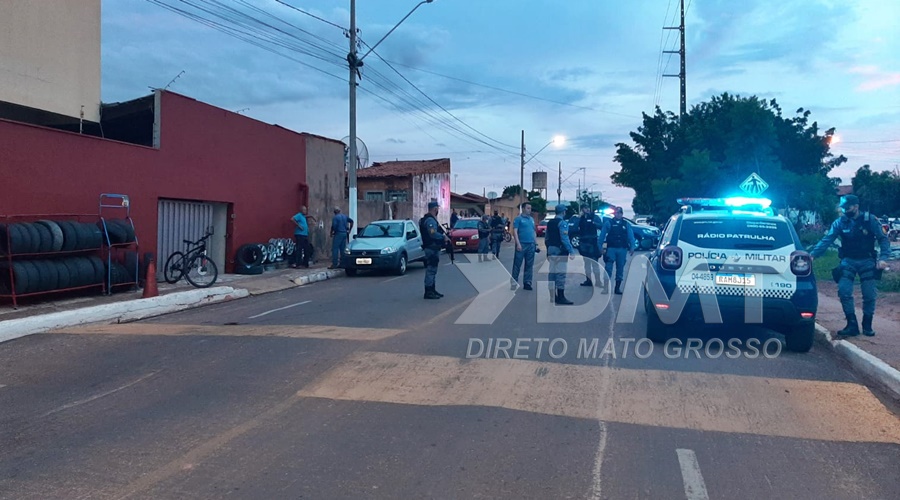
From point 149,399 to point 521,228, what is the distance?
839 cm

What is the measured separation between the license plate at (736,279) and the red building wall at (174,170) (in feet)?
35.3

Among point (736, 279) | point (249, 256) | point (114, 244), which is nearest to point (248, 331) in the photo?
point (114, 244)

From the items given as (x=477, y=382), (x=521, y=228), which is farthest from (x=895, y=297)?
(x=477, y=382)

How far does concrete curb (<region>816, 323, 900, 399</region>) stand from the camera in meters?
6.77

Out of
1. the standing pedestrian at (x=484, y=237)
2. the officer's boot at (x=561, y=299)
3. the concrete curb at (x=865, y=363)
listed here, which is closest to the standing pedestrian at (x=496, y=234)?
the standing pedestrian at (x=484, y=237)

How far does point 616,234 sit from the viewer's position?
13617mm

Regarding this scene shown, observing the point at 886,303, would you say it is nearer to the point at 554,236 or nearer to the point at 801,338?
the point at 801,338

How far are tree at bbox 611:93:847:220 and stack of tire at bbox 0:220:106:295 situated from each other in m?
21.6

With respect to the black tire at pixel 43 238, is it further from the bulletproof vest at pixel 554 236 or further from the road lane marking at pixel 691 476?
the road lane marking at pixel 691 476

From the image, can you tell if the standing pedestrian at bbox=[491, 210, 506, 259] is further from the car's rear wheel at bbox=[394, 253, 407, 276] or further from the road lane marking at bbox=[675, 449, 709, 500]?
the road lane marking at bbox=[675, 449, 709, 500]

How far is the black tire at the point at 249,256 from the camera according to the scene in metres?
18.0

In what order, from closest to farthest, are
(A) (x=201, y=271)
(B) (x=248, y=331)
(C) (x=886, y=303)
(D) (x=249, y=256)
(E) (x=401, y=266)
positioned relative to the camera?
(B) (x=248, y=331) < (C) (x=886, y=303) < (A) (x=201, y=271) < (D) (x=249, y=256) < (E) (x=401, y=266)

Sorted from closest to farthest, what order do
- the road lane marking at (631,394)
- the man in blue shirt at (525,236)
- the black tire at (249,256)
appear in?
the road lane marking at (631,394)
the man in blue shirt at (525,236)
the black tire at (249,256)

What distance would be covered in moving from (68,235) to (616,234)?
31.4 ft
